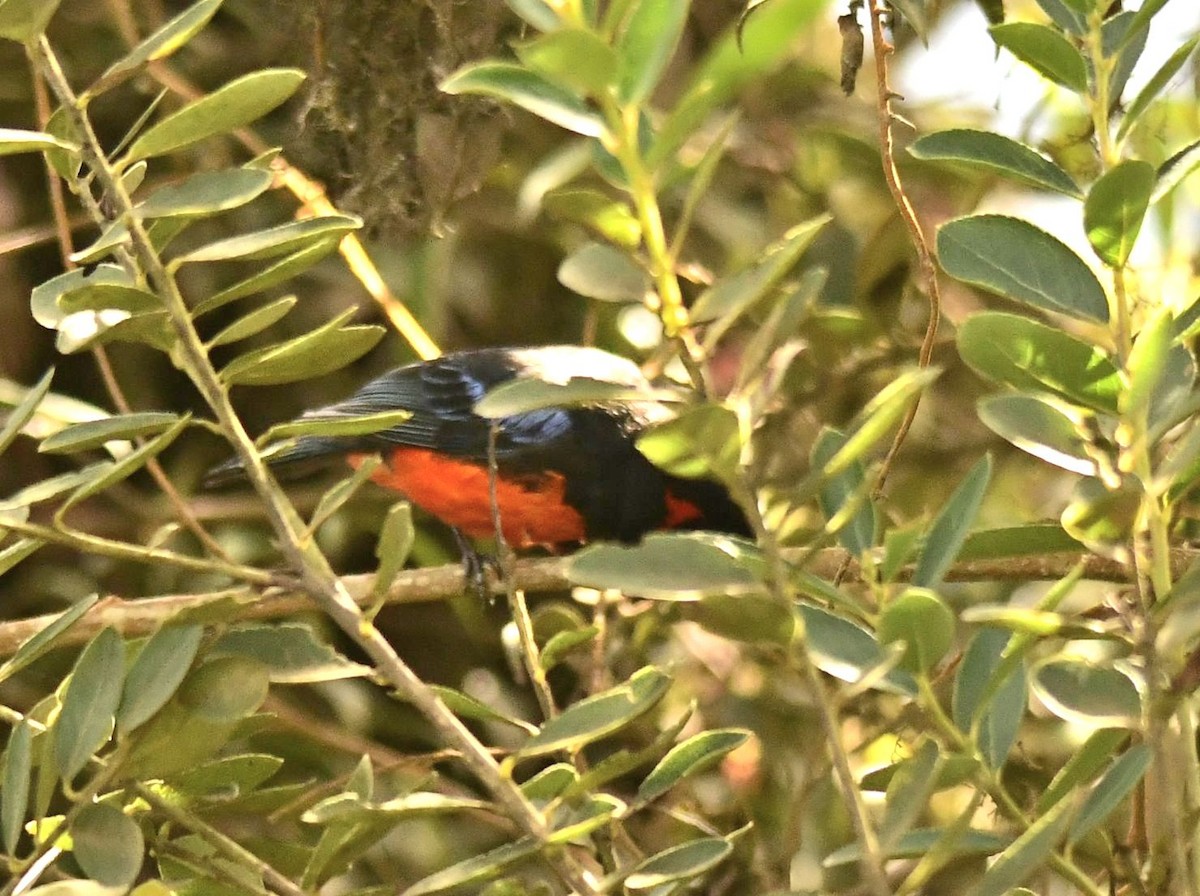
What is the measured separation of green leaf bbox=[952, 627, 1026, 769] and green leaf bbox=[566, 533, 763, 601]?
20cm

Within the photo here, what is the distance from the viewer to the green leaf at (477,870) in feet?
2.77

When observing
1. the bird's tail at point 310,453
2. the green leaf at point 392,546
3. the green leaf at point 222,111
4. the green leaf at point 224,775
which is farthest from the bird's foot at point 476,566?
the green leaf at point 222,111

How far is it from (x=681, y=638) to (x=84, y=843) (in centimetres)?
134

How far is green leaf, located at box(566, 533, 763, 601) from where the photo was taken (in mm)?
726

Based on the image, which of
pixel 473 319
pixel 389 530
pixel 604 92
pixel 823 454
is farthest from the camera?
pixel 473 319

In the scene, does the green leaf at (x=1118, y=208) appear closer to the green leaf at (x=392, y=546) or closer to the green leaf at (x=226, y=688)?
the green leaf at (x=392, y=546)

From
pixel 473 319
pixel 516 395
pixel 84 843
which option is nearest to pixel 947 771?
pixel 516 395

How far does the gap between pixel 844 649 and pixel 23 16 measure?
59cm

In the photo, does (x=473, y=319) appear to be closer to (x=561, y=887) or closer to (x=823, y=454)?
(x=561, y=887)

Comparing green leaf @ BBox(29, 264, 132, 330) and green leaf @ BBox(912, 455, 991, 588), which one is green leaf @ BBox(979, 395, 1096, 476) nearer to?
green leaf @ BBox(912, 455, 991, 588)

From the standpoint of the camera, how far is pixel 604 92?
686 millimetres

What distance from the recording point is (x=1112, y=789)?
2.63 ft

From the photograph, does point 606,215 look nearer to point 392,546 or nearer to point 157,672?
point 392,546

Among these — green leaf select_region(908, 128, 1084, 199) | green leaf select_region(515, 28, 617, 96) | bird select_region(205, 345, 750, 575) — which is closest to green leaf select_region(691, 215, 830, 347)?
green leaf select_region(515, 28, 617, 96)
